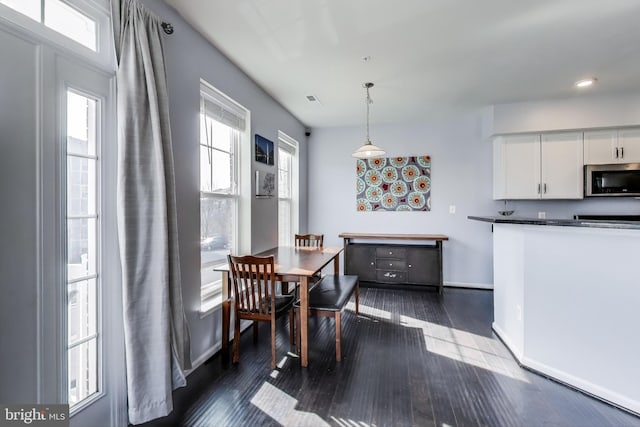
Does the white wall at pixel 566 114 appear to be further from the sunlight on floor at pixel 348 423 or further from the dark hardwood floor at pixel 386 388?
the sunlight on floor at pixel 348 423

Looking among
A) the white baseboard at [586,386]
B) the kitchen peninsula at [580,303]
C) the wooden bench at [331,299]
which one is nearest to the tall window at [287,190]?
the wooden bench at [331,299]

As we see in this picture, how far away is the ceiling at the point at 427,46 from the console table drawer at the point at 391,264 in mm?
2265

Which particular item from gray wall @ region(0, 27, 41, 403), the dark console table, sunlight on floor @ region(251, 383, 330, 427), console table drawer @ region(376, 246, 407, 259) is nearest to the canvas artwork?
the dark console table

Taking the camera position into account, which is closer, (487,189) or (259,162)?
(259,162)

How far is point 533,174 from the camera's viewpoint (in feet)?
13.2

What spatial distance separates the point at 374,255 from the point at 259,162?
7.50ft

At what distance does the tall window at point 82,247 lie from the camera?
1492mm

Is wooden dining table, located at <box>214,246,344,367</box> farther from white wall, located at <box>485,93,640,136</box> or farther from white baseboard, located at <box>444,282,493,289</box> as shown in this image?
white wall, located at <box>485,93,640,136</box>

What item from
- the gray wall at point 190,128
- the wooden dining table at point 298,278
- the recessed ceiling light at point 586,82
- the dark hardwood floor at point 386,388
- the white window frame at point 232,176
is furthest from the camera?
the recessed ceiling light at point 586,82

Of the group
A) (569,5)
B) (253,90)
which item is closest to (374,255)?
(253,90)

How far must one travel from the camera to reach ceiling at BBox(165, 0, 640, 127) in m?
2.07

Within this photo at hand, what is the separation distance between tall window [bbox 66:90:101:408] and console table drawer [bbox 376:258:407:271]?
358 centimetres

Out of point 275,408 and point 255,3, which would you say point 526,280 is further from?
point 255,3

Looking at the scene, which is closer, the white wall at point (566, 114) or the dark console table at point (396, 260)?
the white wall at point (566, 114)
